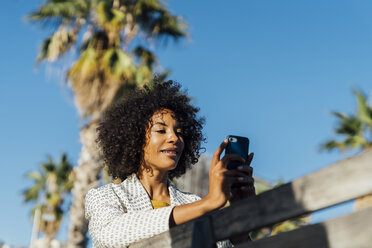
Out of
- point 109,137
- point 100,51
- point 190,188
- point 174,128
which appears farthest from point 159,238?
point 190,188

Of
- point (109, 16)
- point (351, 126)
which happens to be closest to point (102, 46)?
point (109, 16)

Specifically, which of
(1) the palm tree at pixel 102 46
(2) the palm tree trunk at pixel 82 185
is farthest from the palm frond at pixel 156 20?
(2) the palm tree trunk at pixel 82 185

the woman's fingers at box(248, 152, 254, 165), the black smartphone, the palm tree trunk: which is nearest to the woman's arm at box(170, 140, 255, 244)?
the black smartphone

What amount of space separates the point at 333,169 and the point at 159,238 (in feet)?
2.78

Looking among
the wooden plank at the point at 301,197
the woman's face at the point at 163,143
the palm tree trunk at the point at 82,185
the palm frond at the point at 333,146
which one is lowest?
the wooden plank at the point at 301,197

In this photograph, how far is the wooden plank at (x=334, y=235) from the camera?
128 cm

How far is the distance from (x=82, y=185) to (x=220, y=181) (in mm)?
9420

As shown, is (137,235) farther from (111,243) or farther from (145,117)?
(145,117)

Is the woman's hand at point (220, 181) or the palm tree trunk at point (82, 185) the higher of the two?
the palm tree trunk at point (82, 185)

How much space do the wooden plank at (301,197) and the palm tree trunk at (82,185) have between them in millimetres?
9337

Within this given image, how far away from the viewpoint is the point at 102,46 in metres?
13.2

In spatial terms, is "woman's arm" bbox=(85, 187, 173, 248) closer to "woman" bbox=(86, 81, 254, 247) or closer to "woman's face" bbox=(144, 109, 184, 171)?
"woman" bbox=(86, 81, 254, 247)

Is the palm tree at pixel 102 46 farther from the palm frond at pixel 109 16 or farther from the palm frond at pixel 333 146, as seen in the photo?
the palm frond at pixel 333 146

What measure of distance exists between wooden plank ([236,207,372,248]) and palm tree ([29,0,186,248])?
10.1 meters
